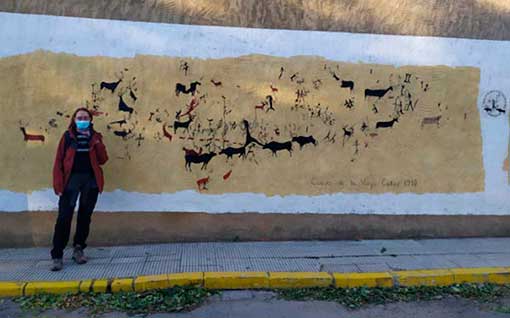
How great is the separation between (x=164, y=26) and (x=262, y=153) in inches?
81.9

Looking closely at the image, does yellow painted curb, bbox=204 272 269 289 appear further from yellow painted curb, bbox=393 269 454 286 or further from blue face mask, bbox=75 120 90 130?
blue face mask, bbox=75 120 90 130

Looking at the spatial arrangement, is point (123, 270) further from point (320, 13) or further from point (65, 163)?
point (320, 13)

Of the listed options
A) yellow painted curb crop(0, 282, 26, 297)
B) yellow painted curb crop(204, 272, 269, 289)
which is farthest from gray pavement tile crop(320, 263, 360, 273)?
yellow painted curb crop(0, 282, 26, 297)

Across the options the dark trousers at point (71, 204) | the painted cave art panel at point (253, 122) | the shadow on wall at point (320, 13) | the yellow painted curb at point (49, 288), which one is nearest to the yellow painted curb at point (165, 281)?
the yellow painted curb at point (49, 288)

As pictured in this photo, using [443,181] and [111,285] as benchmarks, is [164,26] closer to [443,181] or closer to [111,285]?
[111,285]

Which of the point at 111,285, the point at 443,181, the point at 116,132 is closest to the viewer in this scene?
the point at 111,285

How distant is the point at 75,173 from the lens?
17.5ft

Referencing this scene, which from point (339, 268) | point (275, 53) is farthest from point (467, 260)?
point (275, 53)

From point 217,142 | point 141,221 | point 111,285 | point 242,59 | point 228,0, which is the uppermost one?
point 228,0

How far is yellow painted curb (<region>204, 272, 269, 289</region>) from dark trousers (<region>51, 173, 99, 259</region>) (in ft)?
5.44

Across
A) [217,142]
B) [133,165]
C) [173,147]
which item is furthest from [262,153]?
[133,165]

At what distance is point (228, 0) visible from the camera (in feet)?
19.9

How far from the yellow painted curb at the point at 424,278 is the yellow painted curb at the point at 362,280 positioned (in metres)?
0.13

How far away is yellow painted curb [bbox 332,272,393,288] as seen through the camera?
16.8ft
